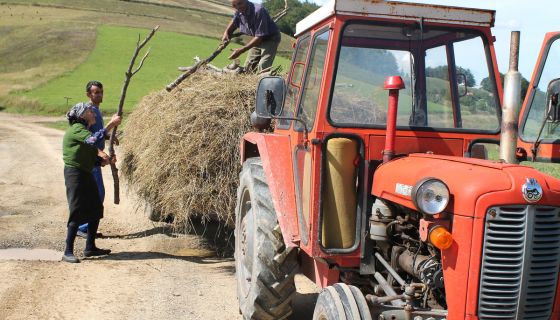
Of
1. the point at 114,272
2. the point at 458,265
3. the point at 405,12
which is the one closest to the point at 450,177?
the point at 458,265

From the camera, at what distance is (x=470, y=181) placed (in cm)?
296

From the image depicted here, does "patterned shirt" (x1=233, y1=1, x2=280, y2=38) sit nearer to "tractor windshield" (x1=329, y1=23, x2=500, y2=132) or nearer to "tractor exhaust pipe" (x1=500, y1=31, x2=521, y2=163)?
"tractor windshield" (x1=329, y1=23, x2=500, y2=132)

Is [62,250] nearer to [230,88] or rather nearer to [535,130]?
[230,88]

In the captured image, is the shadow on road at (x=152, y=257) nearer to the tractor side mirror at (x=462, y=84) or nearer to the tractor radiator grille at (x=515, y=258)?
the tractor side mirror at (x=462, y=84)

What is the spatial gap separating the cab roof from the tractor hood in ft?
3.27

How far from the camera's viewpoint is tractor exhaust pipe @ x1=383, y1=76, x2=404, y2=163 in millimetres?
3475

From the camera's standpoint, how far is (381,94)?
13.1 ft

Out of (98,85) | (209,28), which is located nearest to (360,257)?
(98,85)

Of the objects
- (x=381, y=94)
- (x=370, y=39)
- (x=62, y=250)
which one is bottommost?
(x=62, y=250)

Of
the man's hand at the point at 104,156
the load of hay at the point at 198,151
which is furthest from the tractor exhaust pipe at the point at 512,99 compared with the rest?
the man's hand at the point at 104,156

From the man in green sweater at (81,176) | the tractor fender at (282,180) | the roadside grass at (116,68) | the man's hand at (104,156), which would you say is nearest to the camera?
the tractor fender at (282,180)

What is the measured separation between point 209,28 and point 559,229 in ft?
182

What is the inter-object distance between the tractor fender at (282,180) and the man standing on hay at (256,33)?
3.01m

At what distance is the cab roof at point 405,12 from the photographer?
12.4 feet
